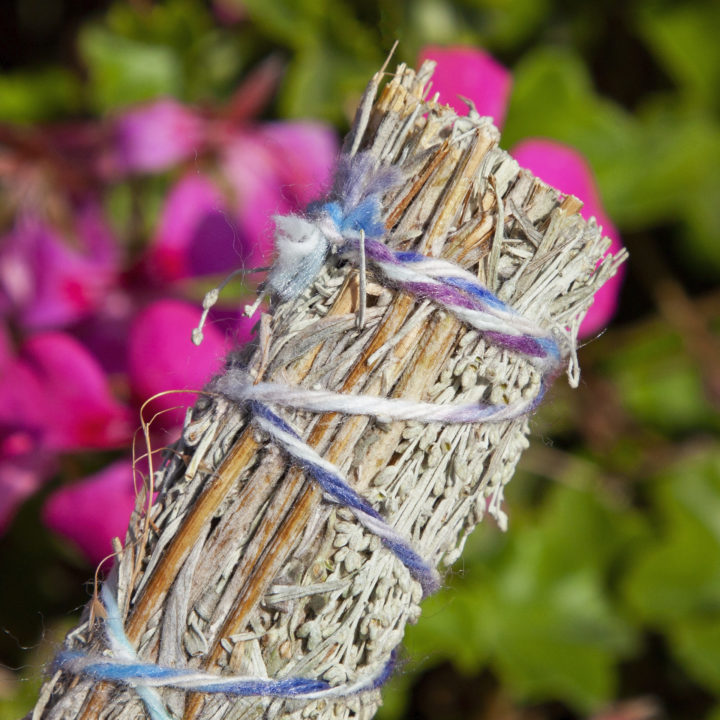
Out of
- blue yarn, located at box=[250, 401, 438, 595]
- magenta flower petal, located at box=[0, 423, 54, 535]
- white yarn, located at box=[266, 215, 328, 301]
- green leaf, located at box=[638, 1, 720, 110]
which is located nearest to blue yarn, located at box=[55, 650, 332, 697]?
blue yarn, located at box=[250, 401, 438, 595]

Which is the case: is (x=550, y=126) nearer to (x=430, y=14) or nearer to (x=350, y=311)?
(x=430, y=14)

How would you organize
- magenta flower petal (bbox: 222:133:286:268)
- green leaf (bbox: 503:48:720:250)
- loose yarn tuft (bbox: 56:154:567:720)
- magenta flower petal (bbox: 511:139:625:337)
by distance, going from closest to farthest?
loose yarn tuft (bbox: 56:154:567:720) → magenta flower petal (bbox: 511:139:625:337) → magenta flower petal (bbox: 222:133:286:268) → green leaf (bbox: 503:48:720:250)

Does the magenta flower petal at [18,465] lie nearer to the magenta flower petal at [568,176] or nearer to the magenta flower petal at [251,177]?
the magenta flower petal at [251,177]

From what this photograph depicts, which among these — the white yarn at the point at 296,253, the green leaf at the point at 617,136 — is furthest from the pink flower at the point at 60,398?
the green leaf at the point at 617,136

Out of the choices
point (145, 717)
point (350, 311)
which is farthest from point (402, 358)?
point (145, 717)

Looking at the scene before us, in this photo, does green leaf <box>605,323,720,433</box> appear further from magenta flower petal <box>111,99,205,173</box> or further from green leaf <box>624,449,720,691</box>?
magenta flower petal <box>111,99,205,173</box>

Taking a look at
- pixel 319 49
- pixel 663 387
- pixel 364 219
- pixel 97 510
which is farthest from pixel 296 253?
pixel 663 387
